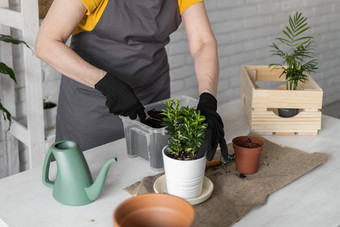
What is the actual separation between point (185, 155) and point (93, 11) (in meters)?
0.78

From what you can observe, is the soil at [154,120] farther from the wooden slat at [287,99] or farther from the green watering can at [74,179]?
the wooden slat at [287,99]

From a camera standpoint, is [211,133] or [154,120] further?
[154,120]

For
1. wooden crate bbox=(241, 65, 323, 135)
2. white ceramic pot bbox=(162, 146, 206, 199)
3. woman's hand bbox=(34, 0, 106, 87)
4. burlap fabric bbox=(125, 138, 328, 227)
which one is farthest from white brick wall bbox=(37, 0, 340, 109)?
white ceramic pot bbox=(162, 146, 206, 199)

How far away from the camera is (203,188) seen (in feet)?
4.53

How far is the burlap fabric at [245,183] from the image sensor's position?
127 cm

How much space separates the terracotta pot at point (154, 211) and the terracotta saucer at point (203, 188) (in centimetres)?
30

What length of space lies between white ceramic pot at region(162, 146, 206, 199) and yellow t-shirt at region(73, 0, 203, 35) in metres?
0.69

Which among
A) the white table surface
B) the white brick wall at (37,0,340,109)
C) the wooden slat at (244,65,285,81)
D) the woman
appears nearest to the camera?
the white table surface

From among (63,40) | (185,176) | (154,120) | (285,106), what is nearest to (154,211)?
(185,176)

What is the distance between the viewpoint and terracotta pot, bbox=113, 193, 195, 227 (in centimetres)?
97

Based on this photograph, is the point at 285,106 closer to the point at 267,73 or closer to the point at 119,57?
the point at 267,73

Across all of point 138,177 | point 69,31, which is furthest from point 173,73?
point 138,177

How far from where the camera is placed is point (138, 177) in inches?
59.0

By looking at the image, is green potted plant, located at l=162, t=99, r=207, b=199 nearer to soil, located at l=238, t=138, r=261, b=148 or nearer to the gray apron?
soil, located at l=238, t=138, r=261, b=148
